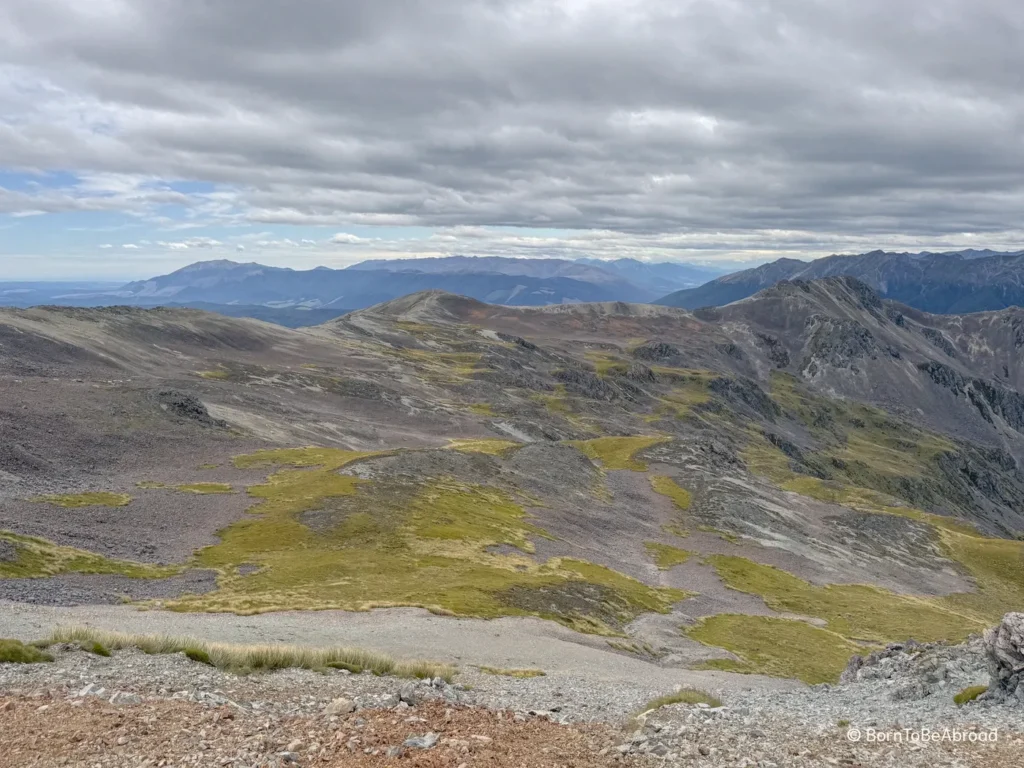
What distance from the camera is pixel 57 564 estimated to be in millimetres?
50125

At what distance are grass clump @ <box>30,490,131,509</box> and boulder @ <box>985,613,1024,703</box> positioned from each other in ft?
242

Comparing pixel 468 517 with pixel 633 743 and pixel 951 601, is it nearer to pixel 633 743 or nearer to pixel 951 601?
pixel 633 743

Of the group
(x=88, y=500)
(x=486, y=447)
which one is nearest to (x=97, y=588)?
(x=88, y=500)

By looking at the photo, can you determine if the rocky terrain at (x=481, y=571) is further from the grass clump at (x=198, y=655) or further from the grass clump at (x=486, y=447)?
the grass clump at (x=486, y=447)

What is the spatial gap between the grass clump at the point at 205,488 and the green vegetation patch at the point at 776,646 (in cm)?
5714

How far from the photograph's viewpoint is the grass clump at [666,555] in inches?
3695

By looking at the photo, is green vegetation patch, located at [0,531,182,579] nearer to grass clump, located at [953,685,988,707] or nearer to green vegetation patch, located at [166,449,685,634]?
green vegetation patch, located at [166,449,685,634]

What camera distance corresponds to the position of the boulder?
1126 inches

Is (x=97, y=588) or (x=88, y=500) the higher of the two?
(x=88, y=500)

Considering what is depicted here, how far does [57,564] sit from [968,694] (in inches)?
2249

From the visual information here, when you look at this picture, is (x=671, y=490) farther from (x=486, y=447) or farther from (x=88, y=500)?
(x=88, y=500)

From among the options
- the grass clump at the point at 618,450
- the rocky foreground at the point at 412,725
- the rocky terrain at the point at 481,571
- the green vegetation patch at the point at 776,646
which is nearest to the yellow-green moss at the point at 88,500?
the rocky terrain at the point at 481,571

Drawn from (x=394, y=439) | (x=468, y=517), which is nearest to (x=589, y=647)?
(x=468, y=517)

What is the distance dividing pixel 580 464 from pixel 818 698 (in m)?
103
